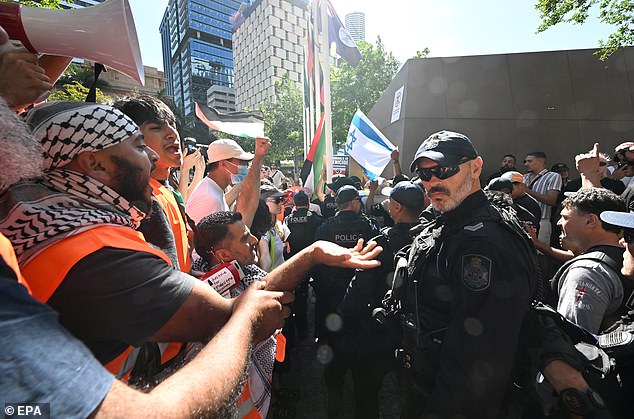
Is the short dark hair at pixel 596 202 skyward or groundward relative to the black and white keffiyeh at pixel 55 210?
groundward

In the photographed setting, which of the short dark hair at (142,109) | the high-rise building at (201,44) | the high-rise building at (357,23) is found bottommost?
the short dark hair at (142,109)

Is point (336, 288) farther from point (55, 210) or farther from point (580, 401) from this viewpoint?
point (55, 210)

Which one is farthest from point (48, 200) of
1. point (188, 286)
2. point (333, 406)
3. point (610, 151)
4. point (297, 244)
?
point (610, 151)

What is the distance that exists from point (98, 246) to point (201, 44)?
98.9m

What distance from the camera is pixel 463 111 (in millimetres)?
11977

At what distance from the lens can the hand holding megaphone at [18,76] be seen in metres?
1.22

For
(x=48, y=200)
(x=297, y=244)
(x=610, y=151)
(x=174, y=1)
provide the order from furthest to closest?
(x=174, y=1), (x=610, y=151), (x=297, y=244), (x=48, y=200)

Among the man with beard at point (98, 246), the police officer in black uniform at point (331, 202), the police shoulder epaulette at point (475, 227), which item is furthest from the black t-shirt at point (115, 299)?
the police officer in black uniform at point (331, 202)

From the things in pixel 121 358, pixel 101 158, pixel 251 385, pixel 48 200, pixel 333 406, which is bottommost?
pixel 333 406

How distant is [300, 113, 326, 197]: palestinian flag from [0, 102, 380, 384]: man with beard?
18.1ft

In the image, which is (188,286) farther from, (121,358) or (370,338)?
(370,338)

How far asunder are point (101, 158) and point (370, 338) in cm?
247

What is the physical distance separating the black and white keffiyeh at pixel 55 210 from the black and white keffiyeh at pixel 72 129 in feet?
0.22

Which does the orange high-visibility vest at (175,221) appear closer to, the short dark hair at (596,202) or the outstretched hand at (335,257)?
the outstretched hand at (335,257)
